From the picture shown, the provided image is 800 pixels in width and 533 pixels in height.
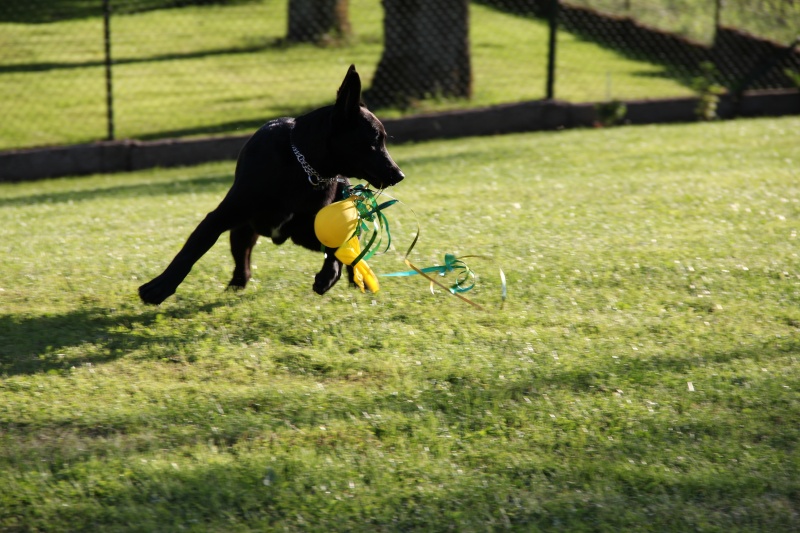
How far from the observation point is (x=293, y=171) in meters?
4.96

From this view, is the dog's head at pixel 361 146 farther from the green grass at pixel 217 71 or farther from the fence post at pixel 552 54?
the fence post at pixel 552 54

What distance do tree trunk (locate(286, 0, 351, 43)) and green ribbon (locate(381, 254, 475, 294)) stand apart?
9.67 metres

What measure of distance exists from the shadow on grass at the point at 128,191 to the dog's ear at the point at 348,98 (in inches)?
168

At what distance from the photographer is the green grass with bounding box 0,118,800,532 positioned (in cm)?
365

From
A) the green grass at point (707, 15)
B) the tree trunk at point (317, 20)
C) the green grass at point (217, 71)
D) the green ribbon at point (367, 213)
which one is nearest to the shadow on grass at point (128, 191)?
the green grass at point (217, 71)

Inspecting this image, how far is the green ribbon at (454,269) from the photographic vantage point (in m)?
5.14

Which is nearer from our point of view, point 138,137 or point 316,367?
point 316,367

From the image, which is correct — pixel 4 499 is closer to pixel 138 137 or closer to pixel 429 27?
pixel 138 137

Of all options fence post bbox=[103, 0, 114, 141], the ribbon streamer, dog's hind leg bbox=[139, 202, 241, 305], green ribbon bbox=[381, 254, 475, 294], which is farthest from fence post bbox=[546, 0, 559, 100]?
dog's hind leg bbox=[139, 202, 241, 305]

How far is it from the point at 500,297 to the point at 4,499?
9.86ft

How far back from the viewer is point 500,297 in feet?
18.6

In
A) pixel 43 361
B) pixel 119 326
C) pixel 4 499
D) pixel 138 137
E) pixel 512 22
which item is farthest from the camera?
pixel 512 22

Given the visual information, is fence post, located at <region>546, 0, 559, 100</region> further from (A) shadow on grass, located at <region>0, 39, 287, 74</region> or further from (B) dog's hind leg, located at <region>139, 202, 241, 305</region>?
(B) dog's hind leg, located at <region>139, 202, 241, 305</region>

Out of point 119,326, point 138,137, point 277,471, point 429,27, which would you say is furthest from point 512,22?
point 277,471
